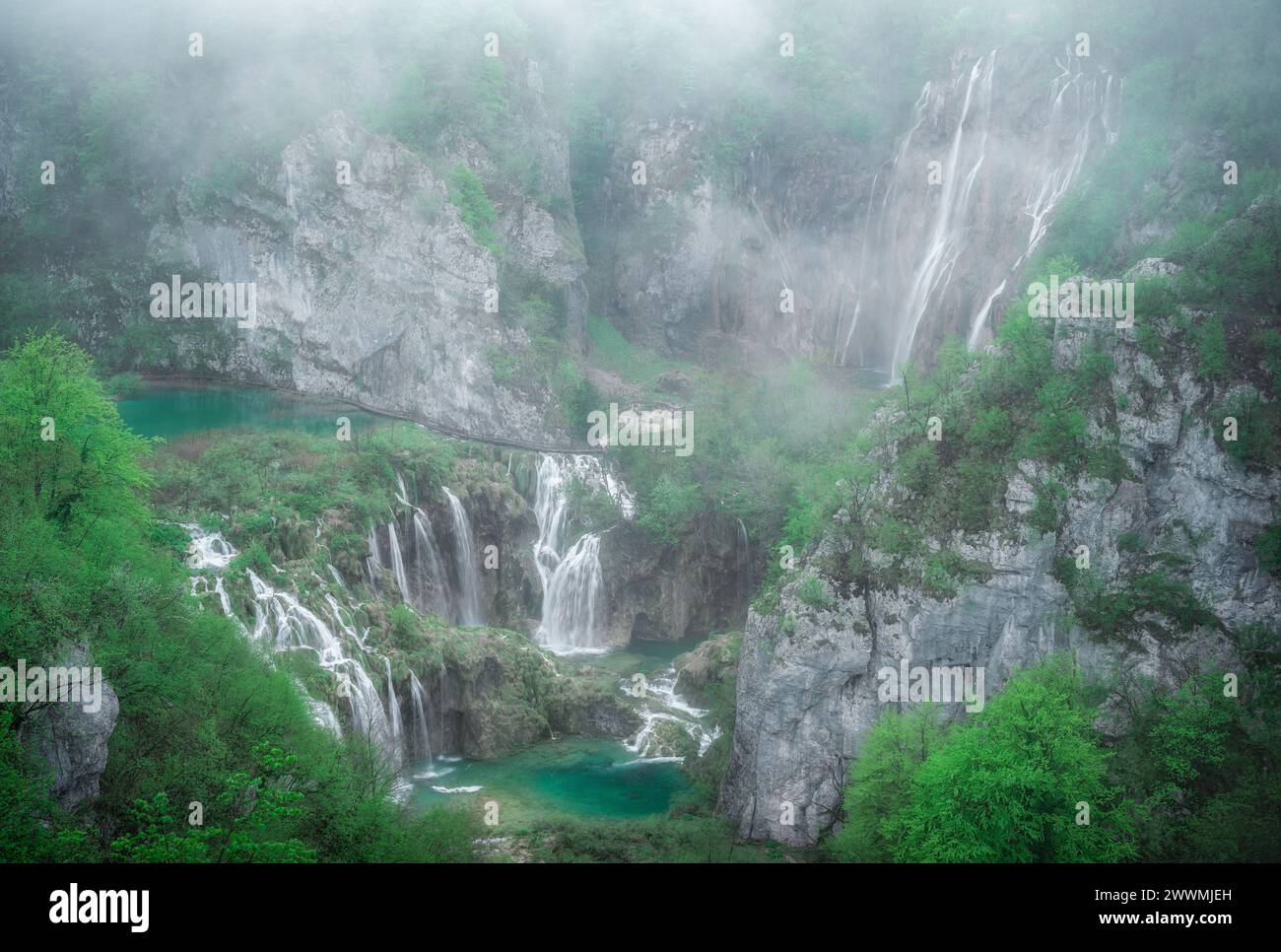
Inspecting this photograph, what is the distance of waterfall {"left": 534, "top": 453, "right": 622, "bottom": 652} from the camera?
56688 mm

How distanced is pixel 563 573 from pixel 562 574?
0.24 feet

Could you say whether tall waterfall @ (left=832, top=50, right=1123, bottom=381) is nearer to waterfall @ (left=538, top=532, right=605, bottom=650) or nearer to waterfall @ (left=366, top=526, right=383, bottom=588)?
waterfall @ (left=538, top=532, right=605, bottom=650)

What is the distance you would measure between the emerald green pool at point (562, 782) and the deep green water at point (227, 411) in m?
21.7

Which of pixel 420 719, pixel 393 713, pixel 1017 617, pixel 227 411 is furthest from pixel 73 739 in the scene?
pixel 227 411

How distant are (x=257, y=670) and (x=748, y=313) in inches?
1978

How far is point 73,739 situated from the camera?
22375 millimetres

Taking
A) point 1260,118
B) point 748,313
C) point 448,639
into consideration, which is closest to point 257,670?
point 448,639

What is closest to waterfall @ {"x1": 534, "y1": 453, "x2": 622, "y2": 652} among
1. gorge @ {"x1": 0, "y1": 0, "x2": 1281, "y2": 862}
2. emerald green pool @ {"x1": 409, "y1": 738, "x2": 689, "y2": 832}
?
gorge @ {"x1": 0, "y1": 0, "x2": 1281, "y2": 862}

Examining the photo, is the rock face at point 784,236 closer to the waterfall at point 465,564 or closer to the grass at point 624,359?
the grass at point 624,359

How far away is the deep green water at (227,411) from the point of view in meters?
57.4

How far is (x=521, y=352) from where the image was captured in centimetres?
6588

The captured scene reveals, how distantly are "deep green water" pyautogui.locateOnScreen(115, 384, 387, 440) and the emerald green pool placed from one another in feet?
71.1
